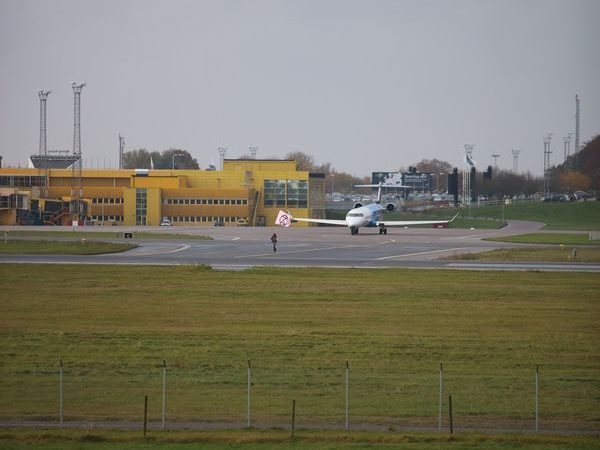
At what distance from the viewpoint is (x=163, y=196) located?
14988 cm

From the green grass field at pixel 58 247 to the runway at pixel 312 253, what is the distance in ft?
7.60

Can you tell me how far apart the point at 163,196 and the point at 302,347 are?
119 meters

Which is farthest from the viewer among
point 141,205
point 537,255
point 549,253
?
point 141,205

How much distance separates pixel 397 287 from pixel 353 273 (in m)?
8.43

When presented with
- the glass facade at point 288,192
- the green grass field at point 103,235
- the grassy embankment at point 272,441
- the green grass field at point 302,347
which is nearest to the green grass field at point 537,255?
the green grass field at point 302,347

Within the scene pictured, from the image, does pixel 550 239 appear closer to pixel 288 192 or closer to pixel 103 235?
pixel 103 235

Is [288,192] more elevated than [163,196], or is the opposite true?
[288,192]

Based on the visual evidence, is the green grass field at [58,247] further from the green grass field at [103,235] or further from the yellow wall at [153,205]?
the yellow wall at [153,205]

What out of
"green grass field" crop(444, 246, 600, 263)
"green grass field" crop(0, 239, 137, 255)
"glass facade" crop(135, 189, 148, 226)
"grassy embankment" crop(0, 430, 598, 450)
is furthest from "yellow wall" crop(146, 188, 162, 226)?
"grassy embankment" crop(0, 430, 598, 450)

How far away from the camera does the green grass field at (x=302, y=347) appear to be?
2458 centimetres

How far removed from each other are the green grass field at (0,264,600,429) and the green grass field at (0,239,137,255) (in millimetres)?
22836

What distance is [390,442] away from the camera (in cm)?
2152

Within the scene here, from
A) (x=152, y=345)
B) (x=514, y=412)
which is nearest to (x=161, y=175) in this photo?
(x=152, y=345)

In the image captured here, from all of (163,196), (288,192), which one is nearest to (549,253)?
(288,192)
